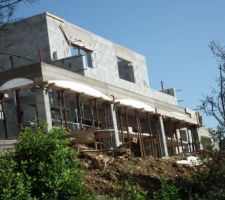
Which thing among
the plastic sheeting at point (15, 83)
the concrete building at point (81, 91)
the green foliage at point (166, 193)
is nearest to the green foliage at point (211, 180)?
the green foliage at point (166, 193)

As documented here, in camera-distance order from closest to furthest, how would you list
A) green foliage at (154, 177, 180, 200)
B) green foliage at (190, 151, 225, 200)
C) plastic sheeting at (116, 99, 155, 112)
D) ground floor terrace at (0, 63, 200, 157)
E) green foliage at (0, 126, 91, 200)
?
green foliage at (0, 126, 91, 200), green foliage at (154, 177, 180, 200), green foliage at (190, 151, 225, 200), ground floor terrace at (0, 63, 200, 157), plastic sheeting at (116, 99, 155, 112)

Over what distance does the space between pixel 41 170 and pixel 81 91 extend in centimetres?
1194

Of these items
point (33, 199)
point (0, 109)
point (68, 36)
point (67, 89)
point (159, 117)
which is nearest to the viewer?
point (33, 199)

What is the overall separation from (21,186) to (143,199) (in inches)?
112

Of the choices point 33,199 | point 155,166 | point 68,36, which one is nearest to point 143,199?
point 33,199

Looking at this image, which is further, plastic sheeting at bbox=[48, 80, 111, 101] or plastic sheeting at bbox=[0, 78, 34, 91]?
plastic sheeting at bbox=[48, 80, 111, 101]

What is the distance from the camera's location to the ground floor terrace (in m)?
22.2

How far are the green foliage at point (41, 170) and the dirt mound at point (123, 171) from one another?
1.64 metres

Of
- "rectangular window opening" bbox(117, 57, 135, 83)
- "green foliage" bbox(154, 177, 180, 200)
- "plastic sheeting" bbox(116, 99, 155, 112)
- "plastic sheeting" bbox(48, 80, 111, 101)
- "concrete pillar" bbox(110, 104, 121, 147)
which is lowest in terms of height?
"green foliage" bbox(154, 177, 180, 200)

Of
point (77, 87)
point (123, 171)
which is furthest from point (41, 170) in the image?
point (77, 87)

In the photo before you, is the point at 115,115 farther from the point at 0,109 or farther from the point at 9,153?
the point at 9,153

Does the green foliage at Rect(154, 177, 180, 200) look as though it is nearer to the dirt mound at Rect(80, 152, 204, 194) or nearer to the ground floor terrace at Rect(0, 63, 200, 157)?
the dirt mound at Rect(80, 152, 204, 194)

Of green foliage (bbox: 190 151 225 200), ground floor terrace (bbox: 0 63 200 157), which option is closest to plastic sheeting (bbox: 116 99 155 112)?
ground floor terrace (bbox: 0 63 200 157)

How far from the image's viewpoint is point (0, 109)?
24.9 meters
